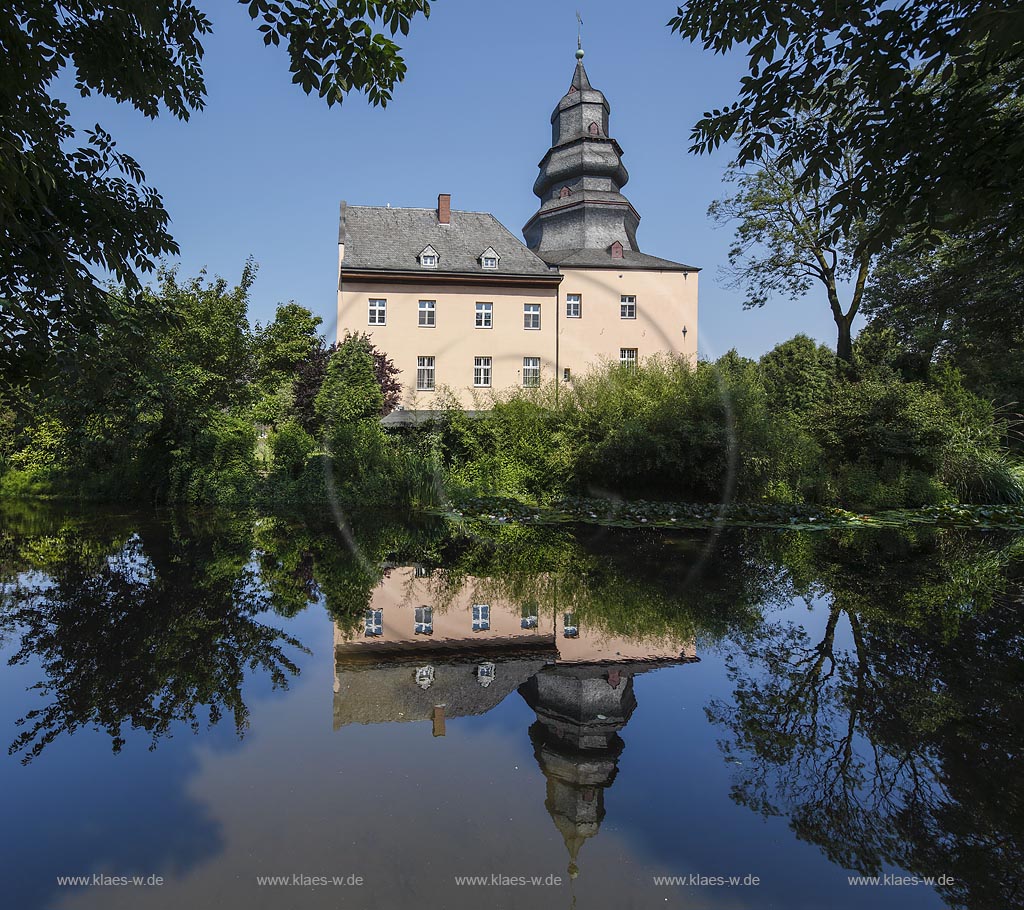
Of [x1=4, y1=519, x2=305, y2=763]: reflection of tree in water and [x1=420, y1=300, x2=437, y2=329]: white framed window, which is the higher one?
[x1=420, y1=300, x2=437, y2=329]: white framed window

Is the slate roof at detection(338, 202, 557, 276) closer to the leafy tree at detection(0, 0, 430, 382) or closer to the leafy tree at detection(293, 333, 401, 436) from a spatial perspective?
the leafy tree at detection(293, 333, 401, 436)

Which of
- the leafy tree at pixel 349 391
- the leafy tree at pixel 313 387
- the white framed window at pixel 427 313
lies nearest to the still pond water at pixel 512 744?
the leafy tree at pixel 349 391

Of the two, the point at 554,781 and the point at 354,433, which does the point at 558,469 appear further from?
the point at 554,781

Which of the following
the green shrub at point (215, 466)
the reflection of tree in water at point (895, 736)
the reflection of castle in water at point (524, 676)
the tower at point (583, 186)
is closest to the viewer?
the reflection of tree in water at point (895, 736)

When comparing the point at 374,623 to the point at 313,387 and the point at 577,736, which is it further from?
the point at 313,387

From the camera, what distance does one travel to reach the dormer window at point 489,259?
97.1 ft

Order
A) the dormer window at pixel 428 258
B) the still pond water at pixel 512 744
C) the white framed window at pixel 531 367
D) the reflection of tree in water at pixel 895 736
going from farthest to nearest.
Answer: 1. the white framed window at pixel 531 367
2. the dormer window at pixel 428 258
3. the reflection of tree in water at pixel 895 736
4. the still pond water at pixel 512 744

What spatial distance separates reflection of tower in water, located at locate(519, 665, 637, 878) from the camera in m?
2.85

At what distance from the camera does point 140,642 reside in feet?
16.7

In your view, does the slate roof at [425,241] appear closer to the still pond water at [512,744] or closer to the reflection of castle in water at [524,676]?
the still pond water at [512,744]

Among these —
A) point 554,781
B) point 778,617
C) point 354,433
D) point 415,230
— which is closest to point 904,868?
point 554,781

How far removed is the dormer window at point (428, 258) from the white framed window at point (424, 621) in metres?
25.3

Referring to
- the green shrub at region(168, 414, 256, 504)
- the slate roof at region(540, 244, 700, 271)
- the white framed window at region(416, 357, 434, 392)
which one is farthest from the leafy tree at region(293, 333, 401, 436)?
the slate roof at region(540, 244, 700, 271)

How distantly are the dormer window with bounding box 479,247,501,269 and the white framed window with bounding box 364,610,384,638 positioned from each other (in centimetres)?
2590
